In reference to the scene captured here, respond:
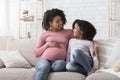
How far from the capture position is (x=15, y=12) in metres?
4.76

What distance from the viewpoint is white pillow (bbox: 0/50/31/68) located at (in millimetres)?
3251

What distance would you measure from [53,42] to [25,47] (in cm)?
42

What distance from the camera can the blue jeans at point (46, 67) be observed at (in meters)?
2.82

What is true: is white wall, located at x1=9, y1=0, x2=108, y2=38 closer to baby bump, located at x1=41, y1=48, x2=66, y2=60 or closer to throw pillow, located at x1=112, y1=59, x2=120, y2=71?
baby bump, located at x1=41, y1=48, x2=66, y2=60

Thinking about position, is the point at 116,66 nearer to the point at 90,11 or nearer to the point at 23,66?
the point at 23,66

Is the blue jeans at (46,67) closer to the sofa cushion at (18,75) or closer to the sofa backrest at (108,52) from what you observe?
the sofa cushion at (18,75)

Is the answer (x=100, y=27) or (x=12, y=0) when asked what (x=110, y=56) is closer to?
(x=100, y=27)

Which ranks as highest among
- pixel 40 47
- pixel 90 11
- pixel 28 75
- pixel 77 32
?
pixel 90 11

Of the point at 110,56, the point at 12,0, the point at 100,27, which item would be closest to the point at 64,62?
the point at 110,56

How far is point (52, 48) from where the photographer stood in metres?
3.23

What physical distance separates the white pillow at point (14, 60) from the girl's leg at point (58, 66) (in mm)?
425

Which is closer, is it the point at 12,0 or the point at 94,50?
the point at 94,50

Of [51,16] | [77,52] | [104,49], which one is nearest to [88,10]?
[51,16]

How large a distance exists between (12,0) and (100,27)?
1.57 metres
